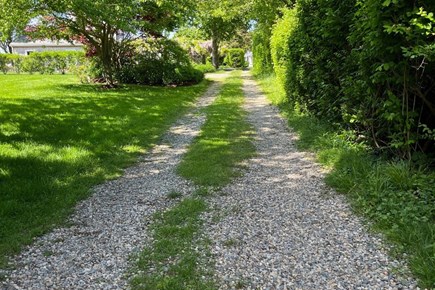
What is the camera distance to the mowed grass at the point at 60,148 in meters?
4.46

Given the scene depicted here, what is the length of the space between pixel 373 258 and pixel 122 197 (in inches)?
124

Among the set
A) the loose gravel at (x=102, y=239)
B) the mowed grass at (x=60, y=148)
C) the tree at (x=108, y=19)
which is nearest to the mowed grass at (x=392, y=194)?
the loose gravel at (x=102, y=239)

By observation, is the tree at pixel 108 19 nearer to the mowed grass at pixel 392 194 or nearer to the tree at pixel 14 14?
the tree at pixel 14 14

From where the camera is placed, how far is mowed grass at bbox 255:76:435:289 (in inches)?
133

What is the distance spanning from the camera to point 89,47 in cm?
1950

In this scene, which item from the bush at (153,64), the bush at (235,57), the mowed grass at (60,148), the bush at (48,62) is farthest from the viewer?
the bush at (235,57)

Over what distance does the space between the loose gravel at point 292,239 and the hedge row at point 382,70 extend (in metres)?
1.13

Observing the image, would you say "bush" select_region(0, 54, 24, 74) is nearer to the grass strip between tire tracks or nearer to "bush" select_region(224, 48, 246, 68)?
"bush" select_region(224, 48, 246, 68)

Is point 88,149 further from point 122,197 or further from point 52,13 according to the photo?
point 52,13

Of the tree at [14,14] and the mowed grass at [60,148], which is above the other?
the tree at [14,14]

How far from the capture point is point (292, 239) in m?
3.85

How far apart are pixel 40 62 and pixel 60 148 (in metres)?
26.8

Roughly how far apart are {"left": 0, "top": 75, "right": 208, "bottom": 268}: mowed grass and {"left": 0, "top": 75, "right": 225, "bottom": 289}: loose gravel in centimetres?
21

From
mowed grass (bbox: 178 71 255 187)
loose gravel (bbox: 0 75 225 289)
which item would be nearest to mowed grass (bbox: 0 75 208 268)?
loose gravel (bbox: 0 75 225 289)
